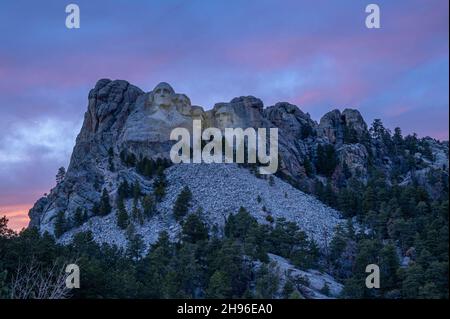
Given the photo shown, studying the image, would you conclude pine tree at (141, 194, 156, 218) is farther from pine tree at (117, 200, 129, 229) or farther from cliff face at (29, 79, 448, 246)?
pine tree at (117, 200, 129, 229)

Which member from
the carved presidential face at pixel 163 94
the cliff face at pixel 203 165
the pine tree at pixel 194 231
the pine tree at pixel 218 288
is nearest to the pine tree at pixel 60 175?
the cliff face at pixel 203 165

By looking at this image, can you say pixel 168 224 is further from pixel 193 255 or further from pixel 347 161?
pixel 347 161

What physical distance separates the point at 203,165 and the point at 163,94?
1528 centimetres

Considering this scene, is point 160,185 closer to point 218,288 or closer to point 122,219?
point 122,219

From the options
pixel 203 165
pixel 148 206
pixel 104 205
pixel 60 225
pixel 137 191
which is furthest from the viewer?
pixel 203 165

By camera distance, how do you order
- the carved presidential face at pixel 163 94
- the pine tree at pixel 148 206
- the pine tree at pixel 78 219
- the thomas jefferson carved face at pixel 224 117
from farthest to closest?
the thomas jefferson carved face at pixel 224 117 < the carved presidential face at pixel 163 94 < the pine tree at pixel 78 219 < the pine tree at pixel 148 206

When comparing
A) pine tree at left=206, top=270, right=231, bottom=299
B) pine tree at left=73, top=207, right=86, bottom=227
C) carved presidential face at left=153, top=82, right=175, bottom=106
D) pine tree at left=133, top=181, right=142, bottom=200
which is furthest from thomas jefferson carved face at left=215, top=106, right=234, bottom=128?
pine tree at left=206, top=270, right=231, bottom=299

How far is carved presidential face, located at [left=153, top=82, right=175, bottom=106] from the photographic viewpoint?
91.8 metres

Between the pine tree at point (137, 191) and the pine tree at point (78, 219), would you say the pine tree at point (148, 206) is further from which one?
the pine tree at point (78, 219)

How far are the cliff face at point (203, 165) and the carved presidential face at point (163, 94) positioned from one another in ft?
0.46

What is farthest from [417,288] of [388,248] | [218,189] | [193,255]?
[218,189]

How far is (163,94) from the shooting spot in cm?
9256

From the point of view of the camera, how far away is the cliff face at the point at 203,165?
236 feet

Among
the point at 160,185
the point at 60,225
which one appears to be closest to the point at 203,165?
the point at 160,185
